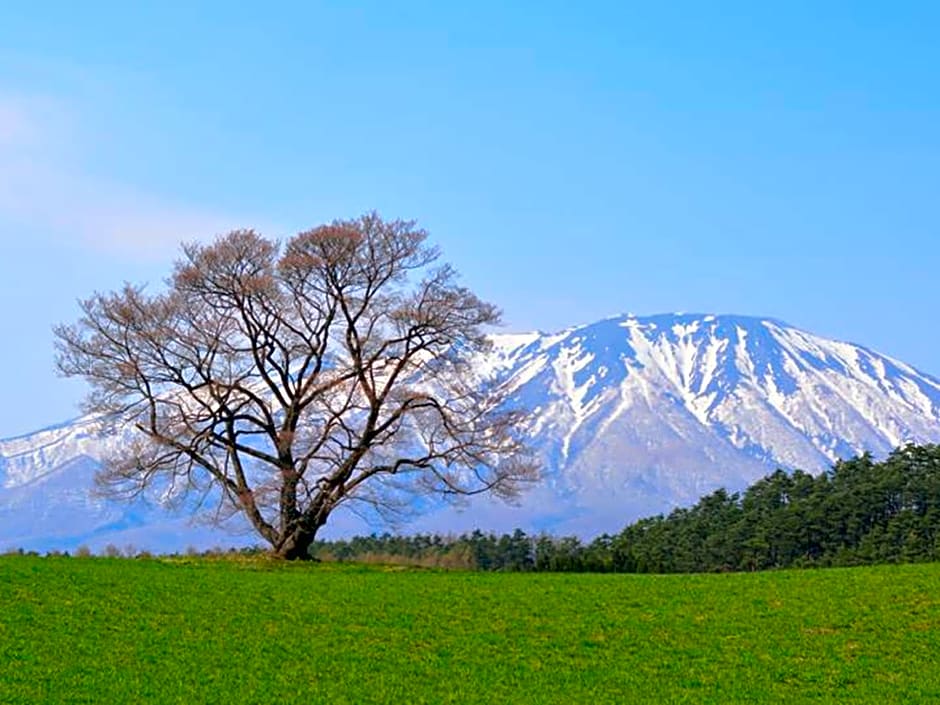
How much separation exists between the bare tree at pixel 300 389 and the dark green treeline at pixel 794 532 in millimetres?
21417

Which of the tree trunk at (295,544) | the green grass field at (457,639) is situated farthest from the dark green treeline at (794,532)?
the green grass field at (457,639)

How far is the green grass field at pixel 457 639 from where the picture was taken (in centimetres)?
1988

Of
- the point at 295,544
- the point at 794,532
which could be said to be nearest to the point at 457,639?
the point at 295,544

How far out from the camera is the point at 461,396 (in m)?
44.0

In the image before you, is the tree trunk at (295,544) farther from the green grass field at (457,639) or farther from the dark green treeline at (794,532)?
the dark green treeline at (794,532)

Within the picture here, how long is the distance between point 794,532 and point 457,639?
5140 centimetres

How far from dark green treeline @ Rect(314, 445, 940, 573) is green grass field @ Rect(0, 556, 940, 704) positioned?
105 feet

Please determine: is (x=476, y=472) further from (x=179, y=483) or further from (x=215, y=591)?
(x=215, y=591)

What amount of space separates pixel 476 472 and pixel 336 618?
17040 mm

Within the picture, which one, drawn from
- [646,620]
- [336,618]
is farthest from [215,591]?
[646,620]

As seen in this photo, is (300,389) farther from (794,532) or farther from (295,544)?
(794,532)

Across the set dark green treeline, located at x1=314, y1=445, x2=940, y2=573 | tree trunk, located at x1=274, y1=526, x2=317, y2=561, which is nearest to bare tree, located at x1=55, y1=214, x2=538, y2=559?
tree trunk, located at x1=274, y1=526, x2=317, y2=561

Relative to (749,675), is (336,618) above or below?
above

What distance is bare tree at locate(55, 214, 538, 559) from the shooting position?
4325cm
